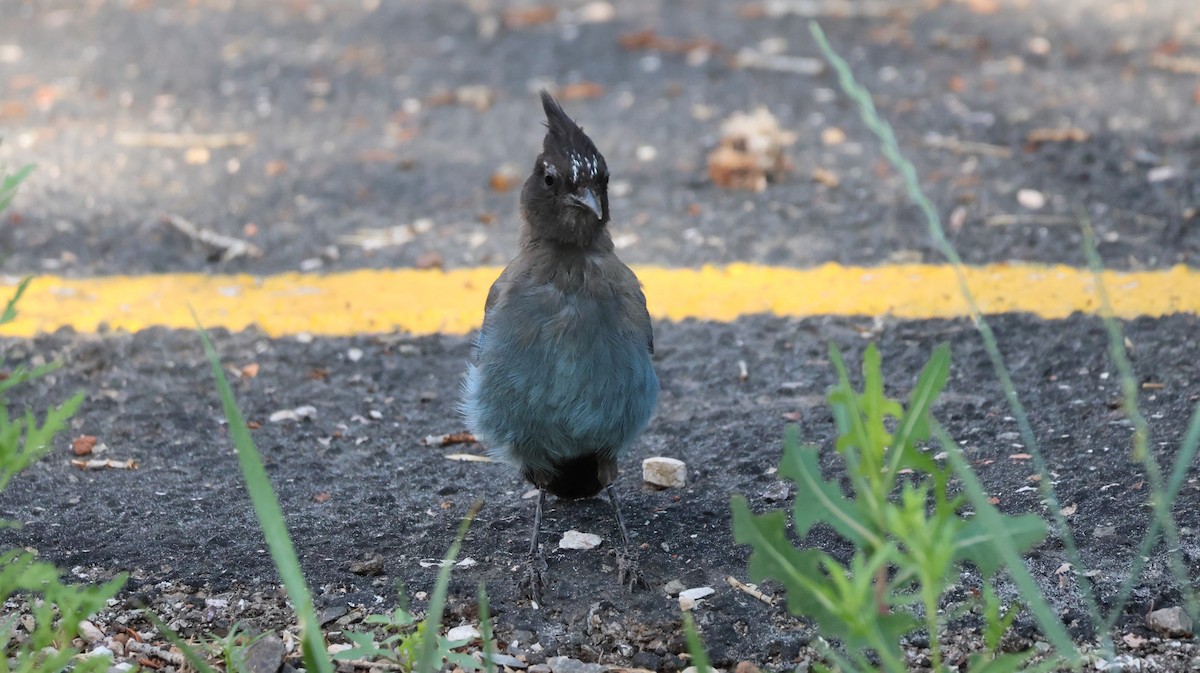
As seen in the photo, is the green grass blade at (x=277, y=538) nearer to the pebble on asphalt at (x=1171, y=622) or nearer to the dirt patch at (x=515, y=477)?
the dirt patch at (x=515, y=477)

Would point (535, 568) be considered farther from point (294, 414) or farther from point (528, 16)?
point (528, 16)

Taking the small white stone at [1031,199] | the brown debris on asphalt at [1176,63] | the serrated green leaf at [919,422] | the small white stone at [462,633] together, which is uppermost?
the serrated green leaf at [919,422]

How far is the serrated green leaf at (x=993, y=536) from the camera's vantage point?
68.2 inches

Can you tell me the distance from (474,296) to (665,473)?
120 cm

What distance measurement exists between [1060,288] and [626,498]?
1.55m

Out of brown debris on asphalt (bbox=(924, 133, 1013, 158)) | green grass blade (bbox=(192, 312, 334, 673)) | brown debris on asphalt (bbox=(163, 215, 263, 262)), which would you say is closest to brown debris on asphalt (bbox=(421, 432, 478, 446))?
brown debris on asphalt (bbox=(163, 215, 263, 262))

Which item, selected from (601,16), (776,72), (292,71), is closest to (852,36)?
(776,72)

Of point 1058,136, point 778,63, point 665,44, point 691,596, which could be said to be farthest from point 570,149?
point 665,44

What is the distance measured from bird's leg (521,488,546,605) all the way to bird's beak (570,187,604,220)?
0.69 m

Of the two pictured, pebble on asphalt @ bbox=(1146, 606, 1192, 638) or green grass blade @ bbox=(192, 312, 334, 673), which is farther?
pebble on asphalt @ bbox=(1146, 606, 1192, 638)

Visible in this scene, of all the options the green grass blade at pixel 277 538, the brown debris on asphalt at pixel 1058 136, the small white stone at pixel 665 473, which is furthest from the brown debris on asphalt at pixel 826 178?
the green grass blade at pixel 277 538

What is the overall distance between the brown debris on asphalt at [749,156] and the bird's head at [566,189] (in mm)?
1705

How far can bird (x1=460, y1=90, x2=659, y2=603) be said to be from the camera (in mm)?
2869

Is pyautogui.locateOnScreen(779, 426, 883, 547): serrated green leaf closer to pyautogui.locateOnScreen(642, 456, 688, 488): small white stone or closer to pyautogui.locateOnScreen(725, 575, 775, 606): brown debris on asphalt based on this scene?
pyautogui.locateOnScreen(725, 575, 775, 606): brown debris on asphalt
